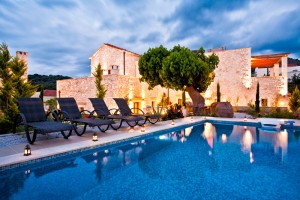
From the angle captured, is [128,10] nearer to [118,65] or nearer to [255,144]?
[118,65]

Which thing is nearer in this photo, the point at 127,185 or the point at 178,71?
the point at 127,185

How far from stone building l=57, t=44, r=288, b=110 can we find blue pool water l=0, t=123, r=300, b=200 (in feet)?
38.9

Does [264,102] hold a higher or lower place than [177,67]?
lower

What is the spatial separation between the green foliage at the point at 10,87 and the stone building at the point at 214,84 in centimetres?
953

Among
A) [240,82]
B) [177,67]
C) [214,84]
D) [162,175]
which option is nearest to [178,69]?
[177,67]

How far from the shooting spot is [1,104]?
6852 millimetres

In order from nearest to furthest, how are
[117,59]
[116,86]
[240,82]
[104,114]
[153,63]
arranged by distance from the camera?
1. [104,114]
2. [153,63]
3. [116,86]
4. [240,82]
5. [117,59]

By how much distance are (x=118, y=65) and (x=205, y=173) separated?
18654mm

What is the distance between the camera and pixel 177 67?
493 inches

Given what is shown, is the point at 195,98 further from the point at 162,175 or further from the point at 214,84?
the point at 162,175

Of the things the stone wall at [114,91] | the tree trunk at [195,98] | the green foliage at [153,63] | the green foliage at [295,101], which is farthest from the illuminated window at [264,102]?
the green foliage at [153,63]

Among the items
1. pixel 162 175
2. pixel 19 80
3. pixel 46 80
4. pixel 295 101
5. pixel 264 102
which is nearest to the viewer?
pixel 162 175

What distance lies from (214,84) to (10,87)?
1872 centimetres

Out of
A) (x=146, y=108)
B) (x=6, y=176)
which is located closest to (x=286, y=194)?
(x=6, y=176)
